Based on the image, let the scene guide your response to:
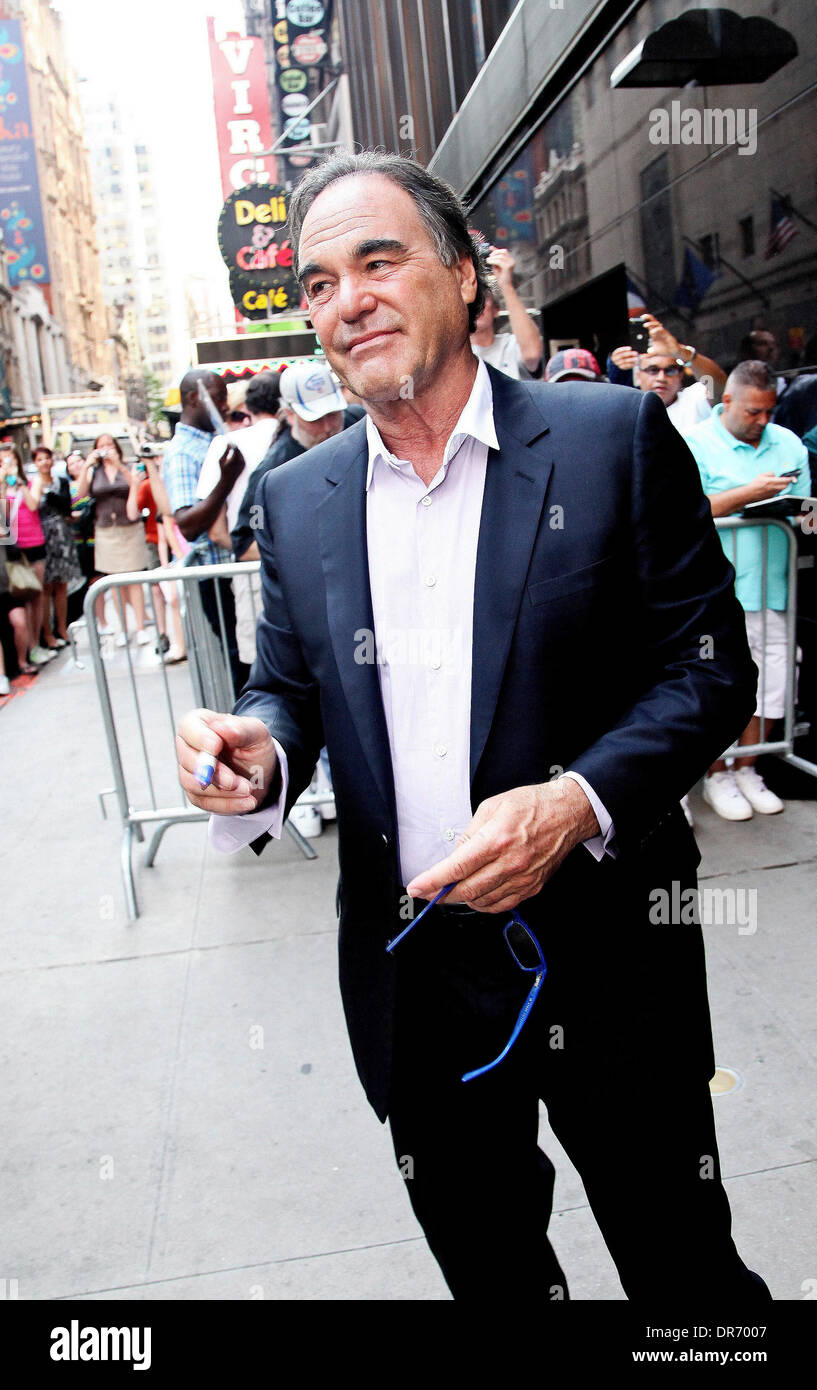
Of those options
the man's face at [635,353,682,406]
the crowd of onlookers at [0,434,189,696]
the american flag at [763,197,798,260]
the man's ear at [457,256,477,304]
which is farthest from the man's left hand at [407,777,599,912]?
the crowd of onlookers at [0,434,189,696]

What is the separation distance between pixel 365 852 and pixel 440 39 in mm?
14789

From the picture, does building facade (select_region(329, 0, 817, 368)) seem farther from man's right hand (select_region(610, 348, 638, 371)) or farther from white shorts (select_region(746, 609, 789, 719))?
white shorts (select_region(746, 609, 789, 719))

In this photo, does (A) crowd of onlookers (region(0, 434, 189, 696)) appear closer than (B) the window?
No

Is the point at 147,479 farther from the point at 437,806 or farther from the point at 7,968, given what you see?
the point at 437,806

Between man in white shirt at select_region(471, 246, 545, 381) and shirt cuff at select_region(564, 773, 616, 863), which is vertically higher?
man in white shirt at select_region(471, 246, 545, 381)

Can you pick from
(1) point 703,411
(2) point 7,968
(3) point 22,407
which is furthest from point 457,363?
(3) point 22,407

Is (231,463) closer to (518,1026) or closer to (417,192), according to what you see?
(417,192)

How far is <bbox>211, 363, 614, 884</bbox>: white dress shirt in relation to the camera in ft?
5.67

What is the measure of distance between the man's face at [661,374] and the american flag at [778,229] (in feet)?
2.32

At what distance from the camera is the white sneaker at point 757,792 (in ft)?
17.2

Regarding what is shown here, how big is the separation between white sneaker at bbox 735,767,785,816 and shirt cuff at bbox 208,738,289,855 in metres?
A: 3.99

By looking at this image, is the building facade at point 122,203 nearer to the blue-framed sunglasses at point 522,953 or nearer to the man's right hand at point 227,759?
the man's right hand at point 227,759

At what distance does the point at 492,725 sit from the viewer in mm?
1658

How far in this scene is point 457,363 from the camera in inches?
69.4
